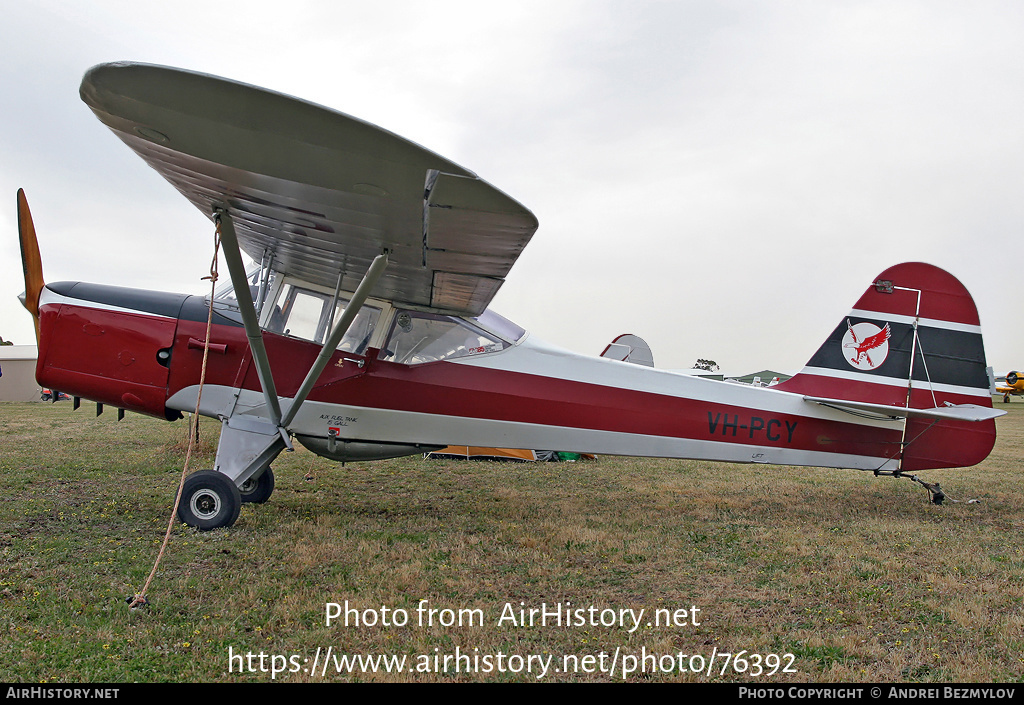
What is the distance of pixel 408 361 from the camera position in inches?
227

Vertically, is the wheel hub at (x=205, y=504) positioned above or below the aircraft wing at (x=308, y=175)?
below

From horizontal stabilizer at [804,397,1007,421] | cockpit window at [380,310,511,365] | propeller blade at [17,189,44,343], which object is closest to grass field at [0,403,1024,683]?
horizontal stabilizer at [804,397,1007,421]

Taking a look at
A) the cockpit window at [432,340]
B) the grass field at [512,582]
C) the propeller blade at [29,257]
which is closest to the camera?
the grass field at [512,582]

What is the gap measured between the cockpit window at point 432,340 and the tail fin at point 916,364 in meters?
3.29

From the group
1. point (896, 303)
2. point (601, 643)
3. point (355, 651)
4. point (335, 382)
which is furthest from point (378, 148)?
point (896, 303)

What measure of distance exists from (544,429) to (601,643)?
288cm

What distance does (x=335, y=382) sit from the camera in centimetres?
559

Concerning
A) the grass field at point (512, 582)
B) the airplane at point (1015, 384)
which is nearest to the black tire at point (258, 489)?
the grass field at point (512, 582)

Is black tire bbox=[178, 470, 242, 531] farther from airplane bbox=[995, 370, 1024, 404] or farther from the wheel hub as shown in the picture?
airplane bbox=[995, 370, 1024, 404]

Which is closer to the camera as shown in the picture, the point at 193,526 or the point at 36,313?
the point at 193,526

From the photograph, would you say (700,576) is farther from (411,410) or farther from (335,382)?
(335,382)

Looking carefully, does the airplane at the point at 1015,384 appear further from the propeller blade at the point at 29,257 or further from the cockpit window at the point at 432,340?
the propeller blade at the point at 29,257

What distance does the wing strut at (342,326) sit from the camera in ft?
13.8

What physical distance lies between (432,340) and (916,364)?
4955 millimetres
